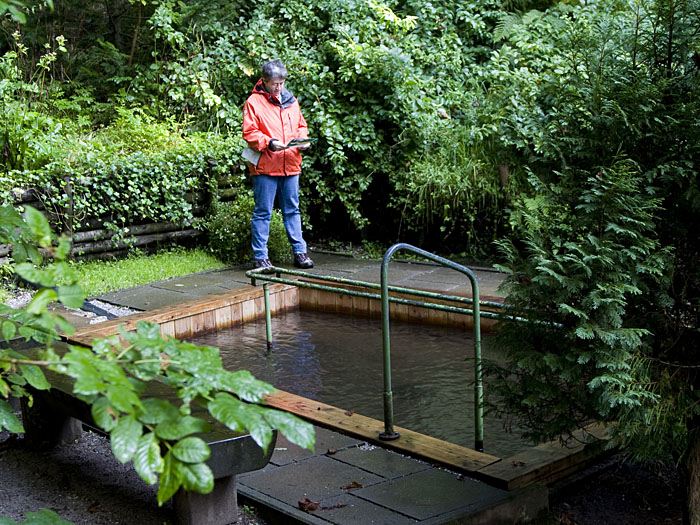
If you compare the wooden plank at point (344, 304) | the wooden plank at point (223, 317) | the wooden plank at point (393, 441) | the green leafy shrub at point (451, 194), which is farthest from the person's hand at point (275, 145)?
the wooden plank at point (393, 441)

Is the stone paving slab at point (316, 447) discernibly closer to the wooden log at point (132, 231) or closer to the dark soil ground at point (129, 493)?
the dark soil ground at point (129, 493)

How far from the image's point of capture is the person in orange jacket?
7.77 metres

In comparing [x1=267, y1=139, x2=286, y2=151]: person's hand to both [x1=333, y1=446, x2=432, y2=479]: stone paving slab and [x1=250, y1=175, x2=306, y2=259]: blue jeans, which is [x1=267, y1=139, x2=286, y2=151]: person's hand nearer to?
[x1=250, y1=175, x2=306, y2=259]: blue jeans

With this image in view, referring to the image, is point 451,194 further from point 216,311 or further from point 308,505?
point 308,505

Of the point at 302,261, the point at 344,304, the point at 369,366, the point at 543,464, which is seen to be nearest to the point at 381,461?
the point at 543,464

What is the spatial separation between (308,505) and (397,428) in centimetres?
101

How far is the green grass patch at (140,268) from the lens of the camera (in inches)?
301

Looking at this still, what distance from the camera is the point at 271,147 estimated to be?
25.2 feet

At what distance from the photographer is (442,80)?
10617mm

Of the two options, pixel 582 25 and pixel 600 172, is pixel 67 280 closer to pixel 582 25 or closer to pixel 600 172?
pixel 600 172

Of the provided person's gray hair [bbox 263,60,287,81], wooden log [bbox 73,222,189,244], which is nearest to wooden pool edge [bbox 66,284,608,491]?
wooden log [bbox 73,222,189,244]

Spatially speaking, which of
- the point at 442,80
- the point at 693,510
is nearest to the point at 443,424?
A: the point at 693,510

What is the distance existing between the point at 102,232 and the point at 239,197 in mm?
1600

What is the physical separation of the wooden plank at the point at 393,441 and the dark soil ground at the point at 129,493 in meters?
0.41
